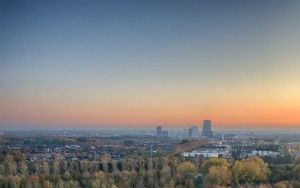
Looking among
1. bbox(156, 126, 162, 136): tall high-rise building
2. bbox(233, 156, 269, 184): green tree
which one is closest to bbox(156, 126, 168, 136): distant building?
bbox(156, 126, 162, 136): tall high-rise building

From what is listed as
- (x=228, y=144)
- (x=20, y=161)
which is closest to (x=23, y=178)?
(x=20, y=161)

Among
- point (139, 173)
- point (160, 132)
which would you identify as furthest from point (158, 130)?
point (139, 173)

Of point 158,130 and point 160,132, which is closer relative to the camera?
point 158,130

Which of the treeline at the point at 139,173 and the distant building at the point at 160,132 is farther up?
the distant building at the point at 160,132

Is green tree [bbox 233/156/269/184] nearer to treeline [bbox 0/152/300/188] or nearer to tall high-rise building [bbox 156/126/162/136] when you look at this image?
treeline [bbox 0/152/300/188]

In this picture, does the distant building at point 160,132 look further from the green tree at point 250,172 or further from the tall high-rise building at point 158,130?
the green tree at point 250,172

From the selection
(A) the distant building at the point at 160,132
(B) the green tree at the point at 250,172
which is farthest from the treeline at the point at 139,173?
(A) the distant building at the point at 160,132

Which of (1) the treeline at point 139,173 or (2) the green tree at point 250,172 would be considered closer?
(1) the treeline at point 139,173

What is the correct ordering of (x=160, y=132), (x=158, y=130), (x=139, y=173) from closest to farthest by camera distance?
(x=139, y=173) < (x=158, y=130) < (x=160, y=132)

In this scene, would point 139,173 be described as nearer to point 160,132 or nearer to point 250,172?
point 160,132
